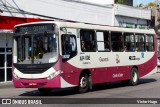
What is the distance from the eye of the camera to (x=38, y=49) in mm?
16109

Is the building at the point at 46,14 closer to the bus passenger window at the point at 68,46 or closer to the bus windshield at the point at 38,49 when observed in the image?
Answer: the bus windshield at the point at 38,49

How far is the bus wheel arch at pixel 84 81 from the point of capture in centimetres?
1709

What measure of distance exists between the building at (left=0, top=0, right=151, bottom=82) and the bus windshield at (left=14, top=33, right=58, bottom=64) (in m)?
8.43

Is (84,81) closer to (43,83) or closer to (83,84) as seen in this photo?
(83,84)

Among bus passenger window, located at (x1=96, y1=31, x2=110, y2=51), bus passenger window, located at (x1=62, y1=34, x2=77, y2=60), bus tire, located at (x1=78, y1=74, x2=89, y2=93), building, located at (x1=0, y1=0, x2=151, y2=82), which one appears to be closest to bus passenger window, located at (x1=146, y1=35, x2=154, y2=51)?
bus passenger window, located at (x1=96, y1=31, x2=110, y2=51)

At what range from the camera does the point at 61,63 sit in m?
15.8

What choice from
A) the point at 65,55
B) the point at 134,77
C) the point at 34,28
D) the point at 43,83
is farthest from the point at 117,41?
the point at 43,83

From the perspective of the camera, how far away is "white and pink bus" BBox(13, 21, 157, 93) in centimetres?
1578

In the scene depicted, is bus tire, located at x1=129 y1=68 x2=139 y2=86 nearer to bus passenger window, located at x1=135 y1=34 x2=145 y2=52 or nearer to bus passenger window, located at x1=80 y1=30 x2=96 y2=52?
bus passenger window, located at x1=135 y1=34 x2=145 y2=52

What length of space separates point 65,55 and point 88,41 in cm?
191

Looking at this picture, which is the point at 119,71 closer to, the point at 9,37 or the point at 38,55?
the point at 38,55

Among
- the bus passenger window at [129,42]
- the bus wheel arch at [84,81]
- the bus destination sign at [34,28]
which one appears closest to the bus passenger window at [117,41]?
the bus passenger window at [129,42]

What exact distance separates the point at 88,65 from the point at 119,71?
9.17ft

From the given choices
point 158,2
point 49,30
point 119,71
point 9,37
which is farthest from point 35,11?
point 158,2
